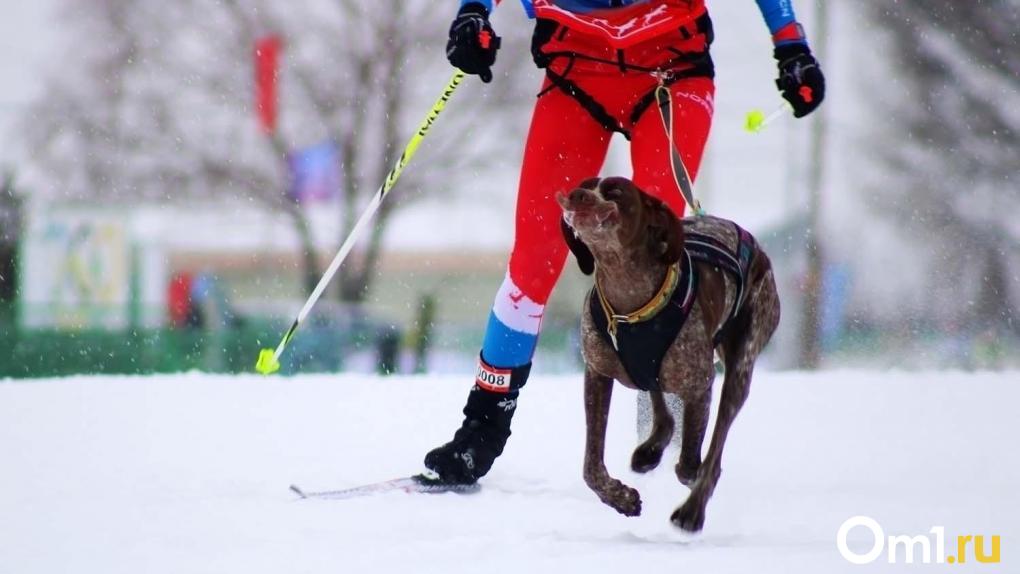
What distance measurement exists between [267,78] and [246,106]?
60cm

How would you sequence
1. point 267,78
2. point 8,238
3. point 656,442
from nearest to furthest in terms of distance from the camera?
1. point 656,442
2. point 8,238
3. point 267,78

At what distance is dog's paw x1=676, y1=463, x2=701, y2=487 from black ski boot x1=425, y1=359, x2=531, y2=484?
0.74m

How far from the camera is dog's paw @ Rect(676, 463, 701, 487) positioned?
3348 millimetres

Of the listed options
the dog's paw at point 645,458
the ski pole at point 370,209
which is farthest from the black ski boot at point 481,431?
the ski pole at point 370,209

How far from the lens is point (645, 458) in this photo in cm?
370

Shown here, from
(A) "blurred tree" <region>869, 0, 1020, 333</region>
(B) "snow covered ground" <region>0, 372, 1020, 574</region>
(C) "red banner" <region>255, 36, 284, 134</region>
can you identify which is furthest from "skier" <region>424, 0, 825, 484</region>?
(C) "red banner" <region>255, 36, 284, 134</region>

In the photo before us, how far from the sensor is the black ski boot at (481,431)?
3.80 m

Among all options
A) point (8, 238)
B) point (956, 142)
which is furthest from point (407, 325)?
point (956, 142)

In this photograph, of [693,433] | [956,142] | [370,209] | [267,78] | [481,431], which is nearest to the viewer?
[693,433]

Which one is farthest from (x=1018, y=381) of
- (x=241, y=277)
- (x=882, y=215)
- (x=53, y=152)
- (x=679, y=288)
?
(x=53, y=152)

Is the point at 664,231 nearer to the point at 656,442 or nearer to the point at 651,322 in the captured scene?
the point at 651,322

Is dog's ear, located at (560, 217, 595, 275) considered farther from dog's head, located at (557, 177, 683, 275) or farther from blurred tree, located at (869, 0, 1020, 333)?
blurred tree, located at (869, 0, 1020, 333)

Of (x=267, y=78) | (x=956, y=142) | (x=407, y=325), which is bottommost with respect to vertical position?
(x=407, y=325)

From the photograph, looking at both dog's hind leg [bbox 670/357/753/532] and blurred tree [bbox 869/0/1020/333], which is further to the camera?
blurred tree [bbox 869/0/1020/333]
